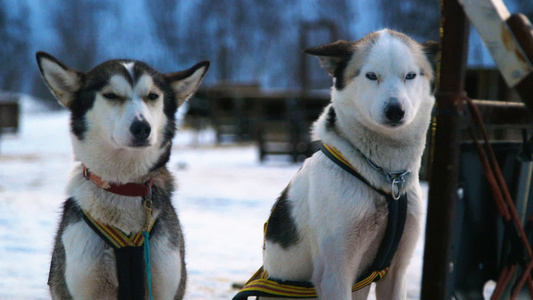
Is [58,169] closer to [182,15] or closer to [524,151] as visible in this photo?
[524,151]

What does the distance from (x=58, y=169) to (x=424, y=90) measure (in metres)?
9.50

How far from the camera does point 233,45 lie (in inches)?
1437

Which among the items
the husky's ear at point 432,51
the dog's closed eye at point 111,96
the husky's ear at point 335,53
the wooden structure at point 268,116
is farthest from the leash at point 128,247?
the wooden structure at point 268,116

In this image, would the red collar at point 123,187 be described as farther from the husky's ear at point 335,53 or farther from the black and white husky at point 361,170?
the husky's ear at point 335,53

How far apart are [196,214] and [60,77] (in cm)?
408

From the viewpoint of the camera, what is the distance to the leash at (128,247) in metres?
2.31

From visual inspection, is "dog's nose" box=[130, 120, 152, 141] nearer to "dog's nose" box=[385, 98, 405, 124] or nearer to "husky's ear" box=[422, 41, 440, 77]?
"dog's nose" box=[385, 98, 405, 124]

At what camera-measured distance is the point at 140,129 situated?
2395mm

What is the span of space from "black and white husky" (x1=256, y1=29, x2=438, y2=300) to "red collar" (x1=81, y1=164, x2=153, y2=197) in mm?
651

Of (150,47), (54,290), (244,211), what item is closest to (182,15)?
(150,47)

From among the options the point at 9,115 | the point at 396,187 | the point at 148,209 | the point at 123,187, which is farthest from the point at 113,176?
the point at 9,115

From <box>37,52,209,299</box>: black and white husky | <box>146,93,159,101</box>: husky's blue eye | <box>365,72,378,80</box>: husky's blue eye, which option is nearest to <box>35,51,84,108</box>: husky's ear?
<box>37,52,209,299</box>: black and white husky

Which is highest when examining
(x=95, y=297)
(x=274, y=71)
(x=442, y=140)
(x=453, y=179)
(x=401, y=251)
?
(x=442, y=140)

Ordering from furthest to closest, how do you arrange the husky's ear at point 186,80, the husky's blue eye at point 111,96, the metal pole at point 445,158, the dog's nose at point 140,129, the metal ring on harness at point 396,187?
the husky's ear at point 186,80, the husky's blue eye at point 111,96, the dog's nose at point 140,129, the metal ring on harness at point 396,187, the metal pole at point 445,158
